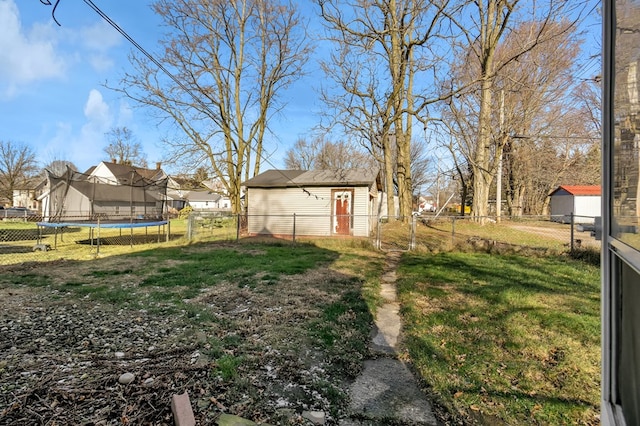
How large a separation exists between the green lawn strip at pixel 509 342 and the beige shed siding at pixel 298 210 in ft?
28.2

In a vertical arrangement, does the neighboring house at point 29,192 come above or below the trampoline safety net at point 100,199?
above

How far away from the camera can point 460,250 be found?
10.5 metres

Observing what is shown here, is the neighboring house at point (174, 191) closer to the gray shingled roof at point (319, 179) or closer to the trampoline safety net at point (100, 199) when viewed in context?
the trampoline safety net at point (100, 199)

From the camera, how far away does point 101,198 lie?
15062 millimetres

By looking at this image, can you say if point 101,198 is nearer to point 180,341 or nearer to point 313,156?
point 180,341

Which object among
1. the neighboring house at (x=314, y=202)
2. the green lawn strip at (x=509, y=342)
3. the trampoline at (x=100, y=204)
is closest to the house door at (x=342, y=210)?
the neighboring house at (x=314, y=202)

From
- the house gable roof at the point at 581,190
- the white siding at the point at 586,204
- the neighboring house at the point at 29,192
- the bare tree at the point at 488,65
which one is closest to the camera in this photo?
the bare tree at the point at 488,65

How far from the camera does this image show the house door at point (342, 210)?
50.2 ft

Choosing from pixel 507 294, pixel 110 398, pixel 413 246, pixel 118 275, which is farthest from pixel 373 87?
pixel 110 398

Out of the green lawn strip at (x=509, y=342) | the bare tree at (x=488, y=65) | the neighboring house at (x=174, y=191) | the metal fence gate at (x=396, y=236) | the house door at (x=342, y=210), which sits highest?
the bare tree at (x=488, y=65)

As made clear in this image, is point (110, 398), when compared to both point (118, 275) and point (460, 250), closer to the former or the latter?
point (118, 275)

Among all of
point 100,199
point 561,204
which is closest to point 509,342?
point 100,199

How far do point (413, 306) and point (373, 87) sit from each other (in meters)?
11.1

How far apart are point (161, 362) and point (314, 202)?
13.1 meters
